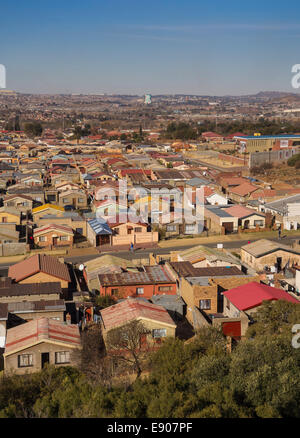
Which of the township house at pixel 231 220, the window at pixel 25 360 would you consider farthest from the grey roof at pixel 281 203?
the window at pixel 25 360

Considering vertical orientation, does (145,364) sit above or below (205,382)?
below

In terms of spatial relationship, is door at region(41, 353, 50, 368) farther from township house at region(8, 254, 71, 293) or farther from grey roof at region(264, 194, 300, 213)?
grey roof at region(264, 194, 300, 213)

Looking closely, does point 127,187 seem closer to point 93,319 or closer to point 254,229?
point 254,229

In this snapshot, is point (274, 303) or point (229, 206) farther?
point (229, 206)

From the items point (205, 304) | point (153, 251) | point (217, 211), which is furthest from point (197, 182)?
point (205, 304)

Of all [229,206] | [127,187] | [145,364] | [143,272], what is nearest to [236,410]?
[145,364]

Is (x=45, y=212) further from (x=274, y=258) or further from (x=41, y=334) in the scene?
(x=41, y=334)
